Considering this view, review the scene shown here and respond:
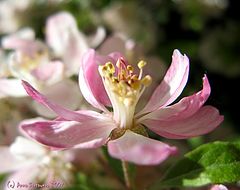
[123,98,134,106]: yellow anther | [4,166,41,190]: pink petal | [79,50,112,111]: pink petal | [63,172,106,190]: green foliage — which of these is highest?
[79,50,112,111]: pink petal

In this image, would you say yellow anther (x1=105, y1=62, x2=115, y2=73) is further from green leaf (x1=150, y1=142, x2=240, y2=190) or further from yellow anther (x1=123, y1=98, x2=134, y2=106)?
green leaf (x1=150, y1=142, x2=240, y2=190)

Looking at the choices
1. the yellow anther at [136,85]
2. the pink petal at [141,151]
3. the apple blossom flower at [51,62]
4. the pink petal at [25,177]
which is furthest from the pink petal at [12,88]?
the pink petal at [141,151]

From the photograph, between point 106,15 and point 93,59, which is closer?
point 93,59

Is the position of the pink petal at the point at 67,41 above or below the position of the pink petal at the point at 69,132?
below

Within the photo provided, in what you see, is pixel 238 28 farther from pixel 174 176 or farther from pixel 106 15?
pixel 174 176

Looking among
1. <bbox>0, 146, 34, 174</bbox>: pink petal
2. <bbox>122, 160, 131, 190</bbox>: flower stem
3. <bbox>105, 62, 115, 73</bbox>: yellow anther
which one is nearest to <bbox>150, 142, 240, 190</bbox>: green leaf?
<bbox>122, 160, 131, 190</bbox>: flower stem

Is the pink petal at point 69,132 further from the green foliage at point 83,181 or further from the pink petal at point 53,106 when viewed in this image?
the green foliage at point 83,181

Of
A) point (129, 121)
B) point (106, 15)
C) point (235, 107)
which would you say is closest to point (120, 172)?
point (129, 121)
